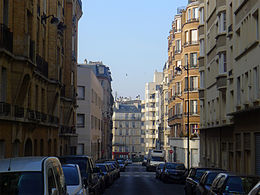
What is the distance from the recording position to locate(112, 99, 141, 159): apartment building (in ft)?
531

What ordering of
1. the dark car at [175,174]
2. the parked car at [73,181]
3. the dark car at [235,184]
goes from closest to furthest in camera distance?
the dark car at [235,184]
the parked car at [73,181]
the dark car at [175,174]

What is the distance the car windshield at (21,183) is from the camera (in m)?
9.27

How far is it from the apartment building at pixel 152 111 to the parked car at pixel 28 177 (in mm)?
125913

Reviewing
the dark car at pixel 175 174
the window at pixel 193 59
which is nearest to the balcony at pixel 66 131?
the dark car at pixel 175 174

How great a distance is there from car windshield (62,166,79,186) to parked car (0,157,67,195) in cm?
490

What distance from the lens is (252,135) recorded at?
2730cm

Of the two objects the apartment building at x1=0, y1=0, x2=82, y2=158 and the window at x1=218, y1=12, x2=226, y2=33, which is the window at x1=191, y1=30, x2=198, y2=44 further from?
the window at x1=218, y1=12, x2=226, y2=33

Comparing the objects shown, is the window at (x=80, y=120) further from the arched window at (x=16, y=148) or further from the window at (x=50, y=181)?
the window at (x=50, y=181)

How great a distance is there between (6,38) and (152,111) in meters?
125

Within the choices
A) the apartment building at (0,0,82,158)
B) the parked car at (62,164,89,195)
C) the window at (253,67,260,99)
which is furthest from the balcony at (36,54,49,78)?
the parked car at (62,164,89,195)

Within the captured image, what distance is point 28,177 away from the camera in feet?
31.3

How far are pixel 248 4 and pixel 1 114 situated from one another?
14.6m

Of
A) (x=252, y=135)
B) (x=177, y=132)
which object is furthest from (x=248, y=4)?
(x=177, y=132)

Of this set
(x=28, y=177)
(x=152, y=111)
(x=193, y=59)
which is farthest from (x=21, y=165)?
(x=152, y=111)
